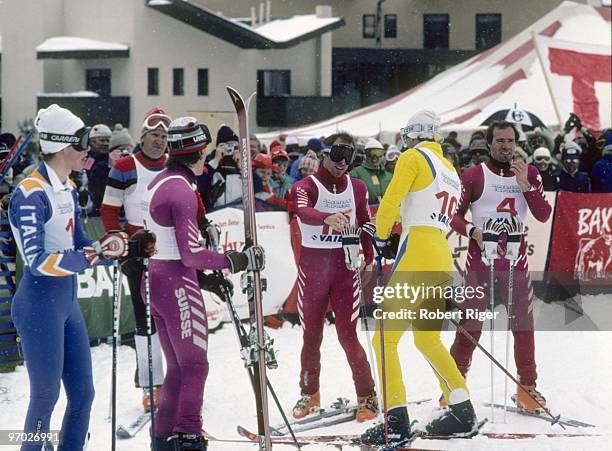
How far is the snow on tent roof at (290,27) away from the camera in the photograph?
1353 inches

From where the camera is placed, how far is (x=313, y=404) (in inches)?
265

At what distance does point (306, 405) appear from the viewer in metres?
6.69

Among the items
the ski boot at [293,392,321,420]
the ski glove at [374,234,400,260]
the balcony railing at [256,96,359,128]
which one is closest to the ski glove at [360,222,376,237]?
the ski glove at [374,234,400,260]

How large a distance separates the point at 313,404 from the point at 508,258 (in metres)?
1.83

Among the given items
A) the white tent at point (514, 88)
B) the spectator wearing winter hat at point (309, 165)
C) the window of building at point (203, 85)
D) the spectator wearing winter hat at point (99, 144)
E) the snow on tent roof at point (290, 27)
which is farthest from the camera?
the window of building at point (203, 85)

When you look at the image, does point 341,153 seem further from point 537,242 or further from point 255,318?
point 537,242

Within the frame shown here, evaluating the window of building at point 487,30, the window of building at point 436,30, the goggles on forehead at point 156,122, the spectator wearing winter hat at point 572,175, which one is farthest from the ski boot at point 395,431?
the window of building at point 487,30

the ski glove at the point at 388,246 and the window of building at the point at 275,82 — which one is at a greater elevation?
the window of building at the point at 275,82

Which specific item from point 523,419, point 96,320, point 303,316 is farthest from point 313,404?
point 96,320

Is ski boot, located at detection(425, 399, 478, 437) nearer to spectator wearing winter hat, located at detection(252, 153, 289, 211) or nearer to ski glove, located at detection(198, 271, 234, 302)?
ski glove, located at detection(198, 271, 234, 302)

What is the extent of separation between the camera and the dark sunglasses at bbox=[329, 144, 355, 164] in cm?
662

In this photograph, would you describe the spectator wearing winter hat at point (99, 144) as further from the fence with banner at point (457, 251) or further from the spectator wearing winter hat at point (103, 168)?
the fence with banner at point (457, 251)

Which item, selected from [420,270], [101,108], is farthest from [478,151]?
[101,108]

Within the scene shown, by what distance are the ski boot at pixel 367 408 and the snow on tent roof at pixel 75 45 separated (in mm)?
30032
